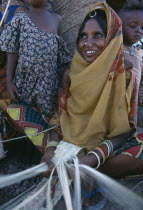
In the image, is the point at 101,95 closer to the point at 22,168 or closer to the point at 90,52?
the point at 90,52

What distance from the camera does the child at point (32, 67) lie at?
237cm

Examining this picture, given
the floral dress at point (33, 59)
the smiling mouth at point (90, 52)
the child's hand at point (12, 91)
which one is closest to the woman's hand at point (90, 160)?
the floral dress at point (33, 59)

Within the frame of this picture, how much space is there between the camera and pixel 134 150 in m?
2.02

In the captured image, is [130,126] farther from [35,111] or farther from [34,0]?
[34,0]

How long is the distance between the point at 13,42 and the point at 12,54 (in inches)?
4.6

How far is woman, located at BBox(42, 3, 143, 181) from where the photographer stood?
2037 millimetres

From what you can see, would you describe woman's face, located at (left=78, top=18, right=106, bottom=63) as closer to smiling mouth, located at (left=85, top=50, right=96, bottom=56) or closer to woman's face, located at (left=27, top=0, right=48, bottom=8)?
smiling mouth, located at (left=85, top=50, right=96, bottom=56)

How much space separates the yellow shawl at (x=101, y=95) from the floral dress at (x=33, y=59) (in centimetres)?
34

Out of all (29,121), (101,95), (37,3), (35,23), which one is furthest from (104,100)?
(37,3)

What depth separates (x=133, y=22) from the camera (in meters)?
2.70

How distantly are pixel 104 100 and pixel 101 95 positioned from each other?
46 mm

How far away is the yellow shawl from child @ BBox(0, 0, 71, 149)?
339mm

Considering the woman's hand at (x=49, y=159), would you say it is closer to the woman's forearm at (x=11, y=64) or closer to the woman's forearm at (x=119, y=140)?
the woman's forearm at (x=119, y=140)

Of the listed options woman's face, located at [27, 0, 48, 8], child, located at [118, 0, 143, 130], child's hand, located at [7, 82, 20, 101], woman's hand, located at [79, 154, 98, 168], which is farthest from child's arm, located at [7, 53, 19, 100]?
child, located at [118, 0, 143, 130]
